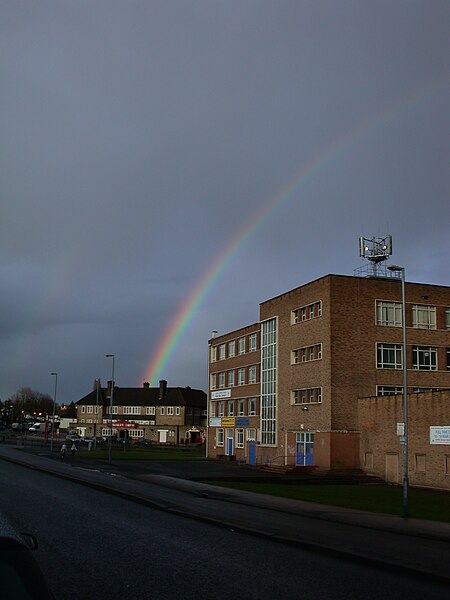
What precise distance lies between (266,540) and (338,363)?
3725 cm

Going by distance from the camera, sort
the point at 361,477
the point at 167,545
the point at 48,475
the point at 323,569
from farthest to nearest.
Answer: the point at 361,477
the point at 48,475
the point at 167,545
the point at 323,569

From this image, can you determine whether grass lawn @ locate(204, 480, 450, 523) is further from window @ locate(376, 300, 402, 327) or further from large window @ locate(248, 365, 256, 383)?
large window @ locate(248, 365, 256, 383)

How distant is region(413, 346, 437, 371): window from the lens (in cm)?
5556

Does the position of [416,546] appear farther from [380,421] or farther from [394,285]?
[394,285]

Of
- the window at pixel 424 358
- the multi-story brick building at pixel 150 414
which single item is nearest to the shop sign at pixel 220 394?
the window at pixel 424 358

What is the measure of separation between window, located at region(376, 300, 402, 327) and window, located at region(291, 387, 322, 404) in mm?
7631

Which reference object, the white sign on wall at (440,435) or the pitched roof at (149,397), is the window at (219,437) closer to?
the white sign on wall at (440,435)

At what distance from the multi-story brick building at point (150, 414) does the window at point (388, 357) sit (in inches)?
3209

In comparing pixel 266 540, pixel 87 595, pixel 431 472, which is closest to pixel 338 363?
pixel 431 472

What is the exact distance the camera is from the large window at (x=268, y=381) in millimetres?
62769

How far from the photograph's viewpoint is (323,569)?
12578 millimetres

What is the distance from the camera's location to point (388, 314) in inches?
2192

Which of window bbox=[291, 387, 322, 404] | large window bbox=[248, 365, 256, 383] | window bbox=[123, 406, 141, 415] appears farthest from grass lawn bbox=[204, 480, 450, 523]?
window bbox=[123, 406, 141, 415]

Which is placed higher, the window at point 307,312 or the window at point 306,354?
the window at point 307,312
